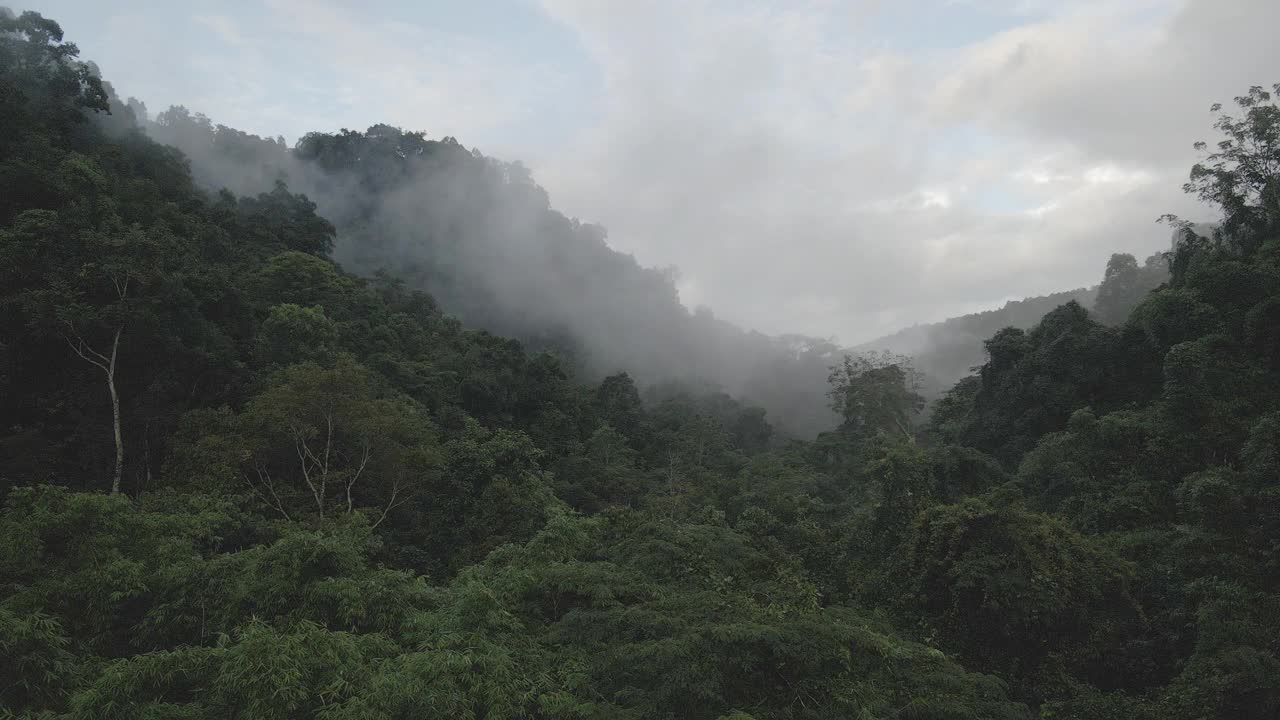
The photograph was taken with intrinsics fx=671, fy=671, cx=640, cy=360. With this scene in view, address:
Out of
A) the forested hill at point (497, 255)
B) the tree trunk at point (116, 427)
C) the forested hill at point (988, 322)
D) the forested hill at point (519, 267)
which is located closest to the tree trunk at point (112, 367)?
the tree trunk at point (116, 427)

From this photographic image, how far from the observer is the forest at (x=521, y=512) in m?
6.37

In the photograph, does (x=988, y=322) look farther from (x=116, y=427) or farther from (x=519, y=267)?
(x=116, y=427)

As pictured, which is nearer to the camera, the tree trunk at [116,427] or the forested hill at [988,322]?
the tree trunk at [116,427]

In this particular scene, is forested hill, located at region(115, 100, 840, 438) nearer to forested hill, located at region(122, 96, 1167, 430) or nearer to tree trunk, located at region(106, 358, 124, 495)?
forested hill, located at region(122, 96, 1167, 430)

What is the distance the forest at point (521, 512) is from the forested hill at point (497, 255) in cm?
2377

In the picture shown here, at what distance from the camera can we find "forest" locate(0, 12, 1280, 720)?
637 cm

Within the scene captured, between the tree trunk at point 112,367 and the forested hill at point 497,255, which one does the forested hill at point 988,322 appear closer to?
the forested hill at point 497,255

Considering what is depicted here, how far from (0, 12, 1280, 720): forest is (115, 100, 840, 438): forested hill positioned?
23.8m

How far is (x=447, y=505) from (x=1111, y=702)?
1550 cm

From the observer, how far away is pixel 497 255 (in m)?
73.2

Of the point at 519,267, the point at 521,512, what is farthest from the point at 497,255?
the point at 521,512

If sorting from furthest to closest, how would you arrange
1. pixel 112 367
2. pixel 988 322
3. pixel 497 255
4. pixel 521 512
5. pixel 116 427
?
pixel 988 322 → pixel 497 255 → pixel 521 512 → pixel 112 367 → pixel 116 427

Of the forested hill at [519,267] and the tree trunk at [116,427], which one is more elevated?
the forested hill at [519,267]

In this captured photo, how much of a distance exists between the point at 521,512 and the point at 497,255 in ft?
191
